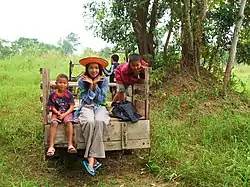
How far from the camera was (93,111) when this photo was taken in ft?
16.5

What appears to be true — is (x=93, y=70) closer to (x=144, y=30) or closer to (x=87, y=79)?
(x=87, y=79)

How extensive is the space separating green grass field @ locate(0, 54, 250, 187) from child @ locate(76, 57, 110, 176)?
0.40m

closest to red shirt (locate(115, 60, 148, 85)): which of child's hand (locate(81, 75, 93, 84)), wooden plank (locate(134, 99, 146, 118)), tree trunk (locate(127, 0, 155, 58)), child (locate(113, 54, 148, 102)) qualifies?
child (locate(113, 54, 148, 102))

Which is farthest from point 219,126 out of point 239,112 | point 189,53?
point 189,53

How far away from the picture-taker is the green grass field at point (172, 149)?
482 cm

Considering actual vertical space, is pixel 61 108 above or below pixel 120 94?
below

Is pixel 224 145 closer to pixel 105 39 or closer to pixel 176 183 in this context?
pixel 176 183

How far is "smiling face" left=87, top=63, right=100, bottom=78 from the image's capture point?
5023 mm

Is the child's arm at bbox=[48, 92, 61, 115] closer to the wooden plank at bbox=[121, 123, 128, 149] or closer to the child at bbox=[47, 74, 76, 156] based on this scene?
the child at bbox=[47, 74, 76, 156]

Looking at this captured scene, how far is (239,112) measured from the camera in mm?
7781

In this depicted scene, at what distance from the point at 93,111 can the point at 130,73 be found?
87 centimetres

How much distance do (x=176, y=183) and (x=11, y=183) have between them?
6.58 ft

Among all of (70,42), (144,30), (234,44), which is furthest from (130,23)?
(70,42)

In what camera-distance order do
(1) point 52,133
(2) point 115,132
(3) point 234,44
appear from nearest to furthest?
(1) point 52,133, (2) point 115,132, (3) point 234,44
